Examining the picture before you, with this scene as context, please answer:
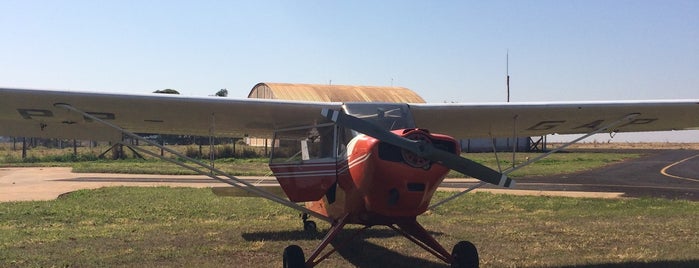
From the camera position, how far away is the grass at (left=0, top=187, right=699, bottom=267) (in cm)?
821

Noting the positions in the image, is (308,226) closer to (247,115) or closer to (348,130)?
(247,115)

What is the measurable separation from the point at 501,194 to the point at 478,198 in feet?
4.98

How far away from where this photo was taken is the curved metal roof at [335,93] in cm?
4809

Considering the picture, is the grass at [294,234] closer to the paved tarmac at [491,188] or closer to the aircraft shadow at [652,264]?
the aircraft shadow at [652,264]

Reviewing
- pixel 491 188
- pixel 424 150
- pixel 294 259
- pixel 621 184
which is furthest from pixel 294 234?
pixel 621 184

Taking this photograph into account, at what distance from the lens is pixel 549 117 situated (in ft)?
31.1

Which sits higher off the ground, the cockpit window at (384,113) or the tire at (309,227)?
the cockpit window at (384,113)

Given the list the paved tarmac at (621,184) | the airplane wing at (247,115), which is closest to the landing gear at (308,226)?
Result: the airplane wing at (247,115)

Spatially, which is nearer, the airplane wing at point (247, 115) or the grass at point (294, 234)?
the airplane wing at point (247, 115)

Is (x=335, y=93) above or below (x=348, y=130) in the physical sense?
above

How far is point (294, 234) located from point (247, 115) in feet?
8.96

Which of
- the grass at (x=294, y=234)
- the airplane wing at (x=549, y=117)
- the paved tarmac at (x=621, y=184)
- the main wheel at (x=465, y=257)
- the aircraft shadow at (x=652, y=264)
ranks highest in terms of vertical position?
the airplane wing at (x=549, y=117)

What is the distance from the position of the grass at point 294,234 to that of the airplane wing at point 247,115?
181 cm

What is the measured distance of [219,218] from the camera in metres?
12.7
